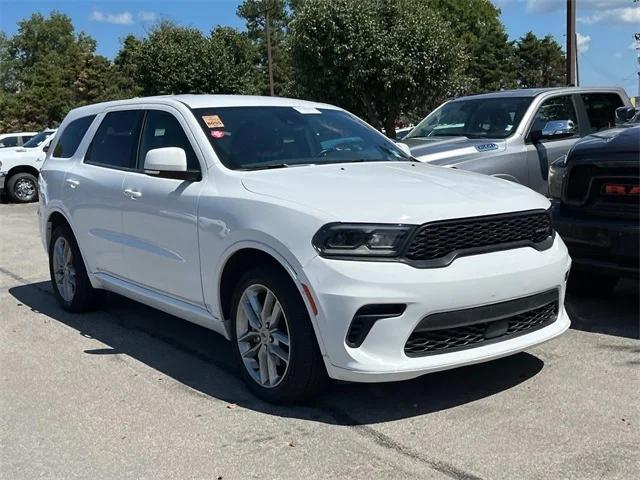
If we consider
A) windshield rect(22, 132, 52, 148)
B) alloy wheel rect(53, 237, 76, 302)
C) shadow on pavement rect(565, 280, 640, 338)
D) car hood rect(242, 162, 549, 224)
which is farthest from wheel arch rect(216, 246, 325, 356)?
windshield rect(22, 132, 52, 148)

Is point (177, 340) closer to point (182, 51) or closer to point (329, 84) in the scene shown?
point (329, 84)

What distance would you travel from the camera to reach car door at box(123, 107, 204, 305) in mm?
4629

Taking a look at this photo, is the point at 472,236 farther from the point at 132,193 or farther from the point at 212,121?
the point at 132,193

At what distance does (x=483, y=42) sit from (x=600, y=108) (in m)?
57.7

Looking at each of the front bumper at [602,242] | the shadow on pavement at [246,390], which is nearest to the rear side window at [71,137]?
the shadow on pavement at [246,390]

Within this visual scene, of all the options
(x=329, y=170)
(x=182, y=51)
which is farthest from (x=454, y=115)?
(x=182, y=51)

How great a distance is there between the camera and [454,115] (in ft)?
29.3

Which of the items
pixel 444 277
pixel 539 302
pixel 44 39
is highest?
pixel 44 39

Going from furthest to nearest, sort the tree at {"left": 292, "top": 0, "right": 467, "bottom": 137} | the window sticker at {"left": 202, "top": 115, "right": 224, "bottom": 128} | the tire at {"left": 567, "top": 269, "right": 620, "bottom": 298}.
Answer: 1. the tree at {"left": 292, "top": 0, "right": 467, "bottom": 137}
2. the tire at {"left": 567, "top": 269, "right": 620, "bottom": 298}
3. the window sticker at {"left": 202, "top": 115, "right": 224, "bottom": 128}

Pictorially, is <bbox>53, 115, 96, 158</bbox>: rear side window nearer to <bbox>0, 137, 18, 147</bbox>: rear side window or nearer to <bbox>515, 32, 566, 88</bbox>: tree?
<bbox>0, 137, 18, 147</bbox>: rear side window

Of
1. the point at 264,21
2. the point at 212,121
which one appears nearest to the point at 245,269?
the point at 212,121

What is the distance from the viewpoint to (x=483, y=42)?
63406mm

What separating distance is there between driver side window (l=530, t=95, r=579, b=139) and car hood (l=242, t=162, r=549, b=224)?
381cm

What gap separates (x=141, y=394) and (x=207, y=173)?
141 centimetres
